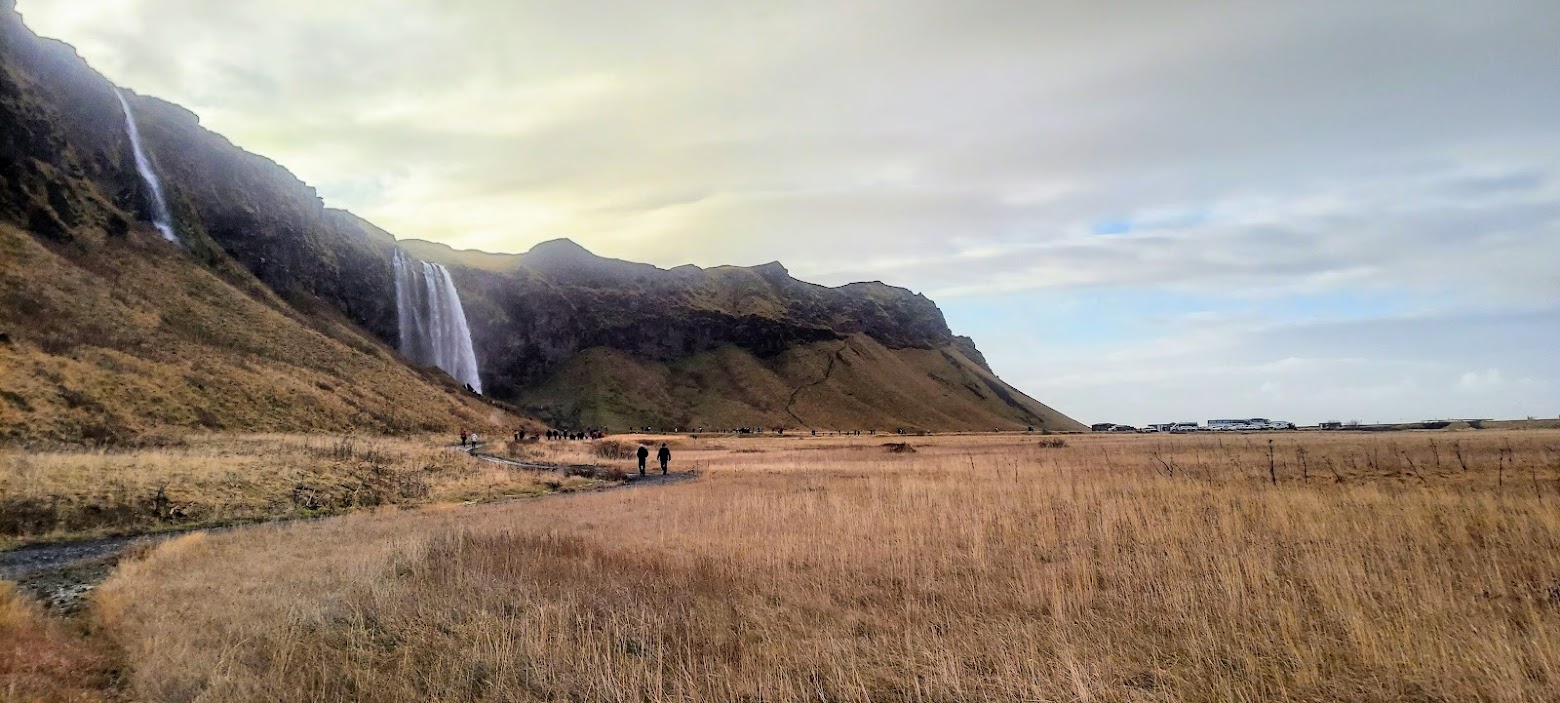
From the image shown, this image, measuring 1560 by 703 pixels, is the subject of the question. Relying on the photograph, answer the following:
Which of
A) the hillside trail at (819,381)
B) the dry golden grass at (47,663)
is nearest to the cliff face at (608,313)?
the hillside trail at (819,381)

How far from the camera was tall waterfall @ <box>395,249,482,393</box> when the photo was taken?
4599 inches

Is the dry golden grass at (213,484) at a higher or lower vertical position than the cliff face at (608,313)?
lower

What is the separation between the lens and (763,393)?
6166 inches

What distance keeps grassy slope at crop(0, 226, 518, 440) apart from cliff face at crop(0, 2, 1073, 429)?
1.44 m

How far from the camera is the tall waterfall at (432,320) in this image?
11681cm

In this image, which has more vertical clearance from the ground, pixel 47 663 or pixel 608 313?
pixel 608 313

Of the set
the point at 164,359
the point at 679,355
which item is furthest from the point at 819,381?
the point at 164,359

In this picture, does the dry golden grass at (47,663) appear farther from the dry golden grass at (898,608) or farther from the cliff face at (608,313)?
the cliff face at (608,313)

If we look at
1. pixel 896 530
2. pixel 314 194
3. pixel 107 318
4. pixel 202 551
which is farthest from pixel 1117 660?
pixel 314 194

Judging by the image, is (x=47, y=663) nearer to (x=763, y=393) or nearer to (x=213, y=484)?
(x=213, y=484)

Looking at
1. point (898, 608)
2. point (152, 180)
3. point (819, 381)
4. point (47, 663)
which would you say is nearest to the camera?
point (47, 663)

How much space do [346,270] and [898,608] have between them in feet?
386

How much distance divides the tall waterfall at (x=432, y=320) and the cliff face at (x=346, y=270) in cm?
377

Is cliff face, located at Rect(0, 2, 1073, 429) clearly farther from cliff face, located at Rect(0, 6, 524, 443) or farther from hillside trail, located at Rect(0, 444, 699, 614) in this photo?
hillside trail, located at Rect(0, 444, 699, 614)
